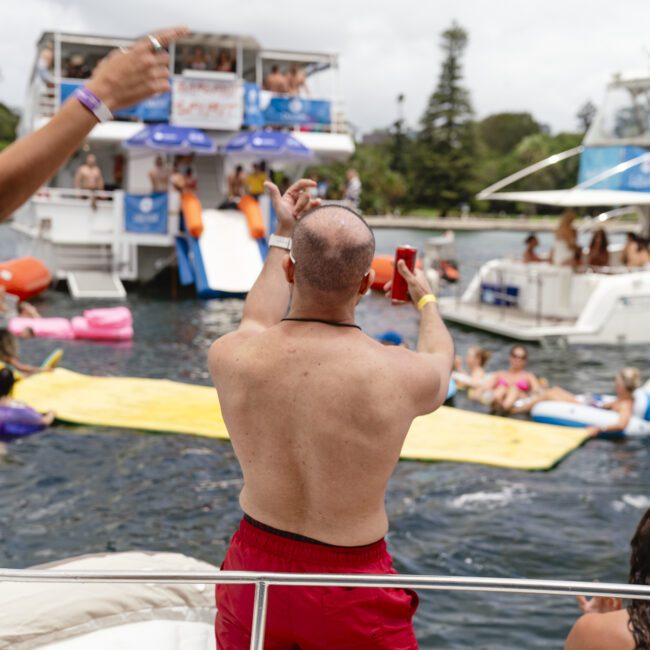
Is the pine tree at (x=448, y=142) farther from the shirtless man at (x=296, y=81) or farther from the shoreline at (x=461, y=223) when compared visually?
the shirtless man at (x=296, y=81)

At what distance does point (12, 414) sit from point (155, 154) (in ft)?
53.2

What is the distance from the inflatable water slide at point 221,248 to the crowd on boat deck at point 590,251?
691 cm

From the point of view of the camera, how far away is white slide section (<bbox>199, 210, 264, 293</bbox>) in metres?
21.6

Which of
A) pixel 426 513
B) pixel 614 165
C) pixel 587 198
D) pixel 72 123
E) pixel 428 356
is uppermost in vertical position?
pixel 614 165

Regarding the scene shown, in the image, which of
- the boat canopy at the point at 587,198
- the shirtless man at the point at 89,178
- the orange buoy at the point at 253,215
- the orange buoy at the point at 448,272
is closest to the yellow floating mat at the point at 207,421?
the boat canopy at the point at 587,198

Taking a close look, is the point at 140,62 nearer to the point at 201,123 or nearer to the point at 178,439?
the point at 178,439

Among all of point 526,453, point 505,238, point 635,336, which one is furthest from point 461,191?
point 526,453

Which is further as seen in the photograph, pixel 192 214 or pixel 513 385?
pixel 192 214

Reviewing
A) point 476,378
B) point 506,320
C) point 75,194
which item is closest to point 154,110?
point 75,194

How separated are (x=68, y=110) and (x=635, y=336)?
16632 millimetres

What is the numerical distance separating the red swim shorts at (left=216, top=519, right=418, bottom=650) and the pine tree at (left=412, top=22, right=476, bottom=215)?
72.9 m

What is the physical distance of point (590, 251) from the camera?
1880 centimetres

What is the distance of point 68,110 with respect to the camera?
6.17ft

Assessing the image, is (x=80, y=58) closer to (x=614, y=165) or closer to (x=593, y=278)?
(x=614, y=165)
